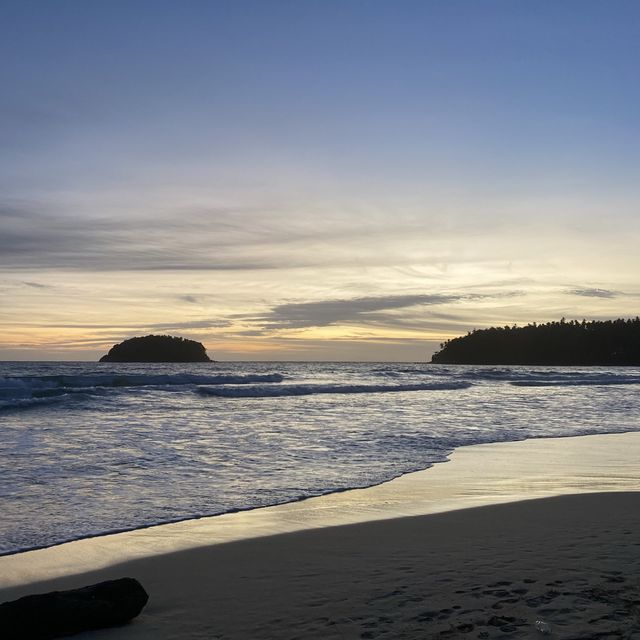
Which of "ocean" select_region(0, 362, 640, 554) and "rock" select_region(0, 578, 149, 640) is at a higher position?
"rock" select_region(0, 578, 149, 640)

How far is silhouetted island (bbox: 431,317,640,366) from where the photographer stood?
13500 centimetres

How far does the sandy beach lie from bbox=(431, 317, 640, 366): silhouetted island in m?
138

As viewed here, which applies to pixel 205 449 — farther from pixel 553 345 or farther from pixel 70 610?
pixel 553 345

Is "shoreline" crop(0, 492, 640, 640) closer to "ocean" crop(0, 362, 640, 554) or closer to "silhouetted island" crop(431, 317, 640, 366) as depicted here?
"ocean" crop(0, 362, 640, 554)

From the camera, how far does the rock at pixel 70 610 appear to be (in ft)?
12.5

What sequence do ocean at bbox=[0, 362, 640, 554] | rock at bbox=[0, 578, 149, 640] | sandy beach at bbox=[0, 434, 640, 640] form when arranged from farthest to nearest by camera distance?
ocean at bbox=[0, 362, 640, 554], sandy beach at bbox=[0, 434, 640, 640], rock at bbox=[0, 578, 149, 640]

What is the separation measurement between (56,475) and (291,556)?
4949 mm

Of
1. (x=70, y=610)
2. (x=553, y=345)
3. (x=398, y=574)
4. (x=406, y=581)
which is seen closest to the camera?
(x=70, y=610)

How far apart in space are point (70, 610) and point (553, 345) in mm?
150992

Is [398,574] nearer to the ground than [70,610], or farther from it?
nearer to the ground

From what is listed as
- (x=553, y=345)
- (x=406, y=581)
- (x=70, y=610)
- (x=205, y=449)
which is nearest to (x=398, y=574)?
(x=406, y=581)

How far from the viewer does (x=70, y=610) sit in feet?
13.0

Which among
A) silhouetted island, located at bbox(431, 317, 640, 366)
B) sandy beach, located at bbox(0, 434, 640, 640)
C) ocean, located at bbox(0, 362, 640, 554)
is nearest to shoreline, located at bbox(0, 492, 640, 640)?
sandy beach, located at bbox(0, 434, 640, 640)

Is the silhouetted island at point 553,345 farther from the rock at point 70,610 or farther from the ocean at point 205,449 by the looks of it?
the rock at point 70,610
